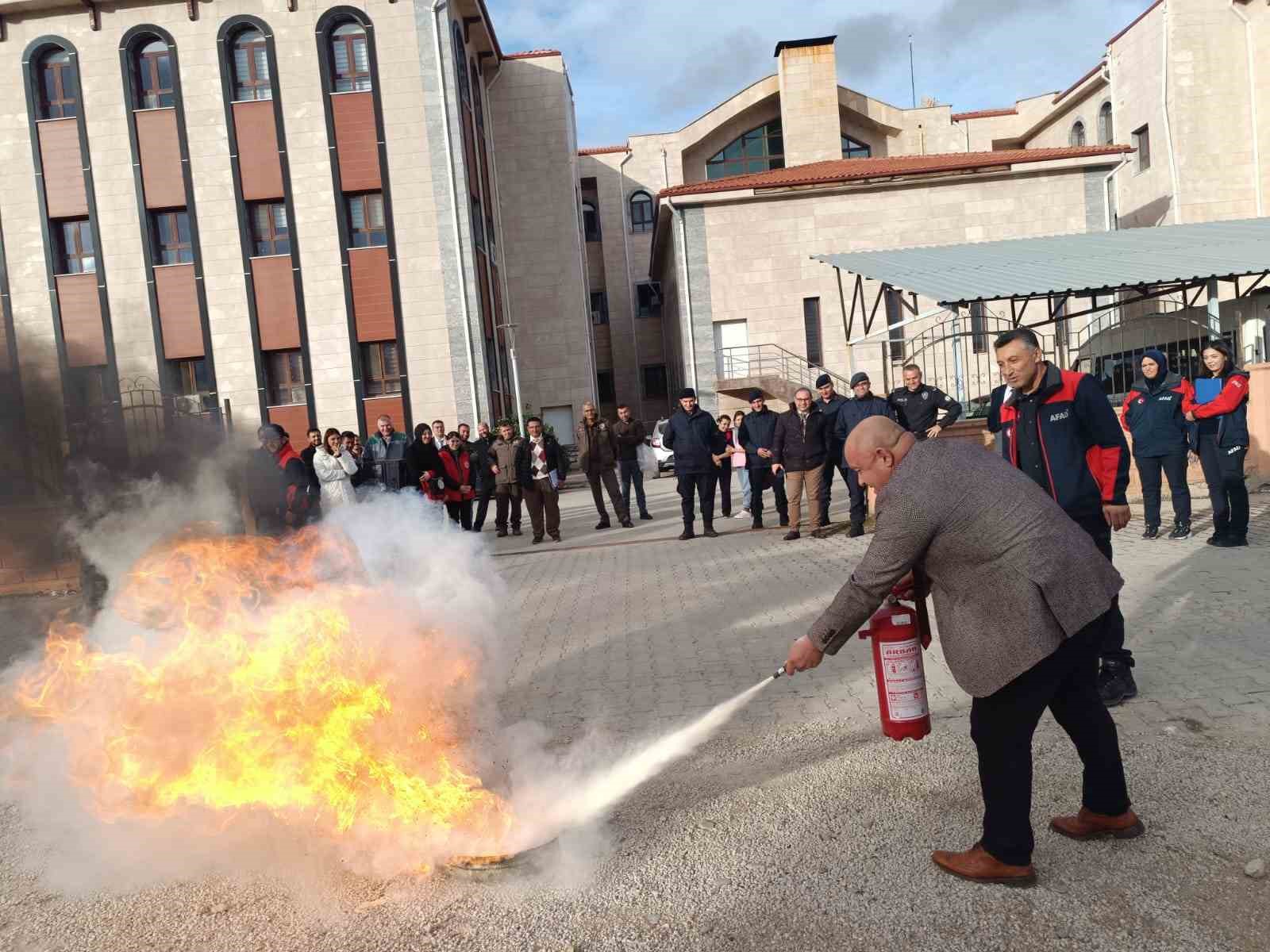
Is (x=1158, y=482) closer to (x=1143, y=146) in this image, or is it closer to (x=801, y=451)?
(x=801, y=451)

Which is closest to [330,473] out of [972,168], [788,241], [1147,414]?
[1147,414]

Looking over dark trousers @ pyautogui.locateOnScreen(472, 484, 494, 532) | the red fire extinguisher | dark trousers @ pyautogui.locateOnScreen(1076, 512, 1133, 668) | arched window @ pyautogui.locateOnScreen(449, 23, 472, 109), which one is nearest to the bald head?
the red fire extinguisher

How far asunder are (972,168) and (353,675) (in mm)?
27862

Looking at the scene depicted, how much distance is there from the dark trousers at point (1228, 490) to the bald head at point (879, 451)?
24.5ft

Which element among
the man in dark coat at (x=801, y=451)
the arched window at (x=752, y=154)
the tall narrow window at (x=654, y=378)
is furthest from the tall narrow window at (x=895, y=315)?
the man in dark coat at (x=801, y=451)

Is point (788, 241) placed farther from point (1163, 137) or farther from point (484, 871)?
point (484, 871)

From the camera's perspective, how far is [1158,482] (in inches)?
386

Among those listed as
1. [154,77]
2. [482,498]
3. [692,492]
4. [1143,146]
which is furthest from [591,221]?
[692,492]

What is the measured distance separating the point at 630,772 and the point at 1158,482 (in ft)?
26.2

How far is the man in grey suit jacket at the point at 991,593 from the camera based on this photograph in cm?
302

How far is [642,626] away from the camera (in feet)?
25.0

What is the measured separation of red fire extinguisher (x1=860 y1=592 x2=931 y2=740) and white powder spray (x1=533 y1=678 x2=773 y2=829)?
1.03 metres

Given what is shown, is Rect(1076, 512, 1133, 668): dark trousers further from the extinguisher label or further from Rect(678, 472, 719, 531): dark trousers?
Rect(678, 472, 719, 531): dark trousers

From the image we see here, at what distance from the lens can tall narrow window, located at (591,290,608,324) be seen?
4059 cm
